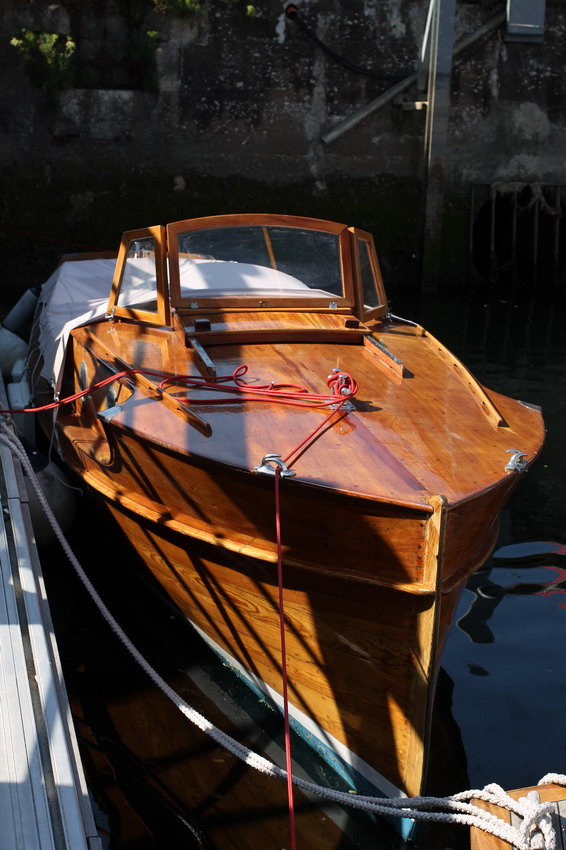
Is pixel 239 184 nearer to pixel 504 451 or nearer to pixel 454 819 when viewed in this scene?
pixel 504 451

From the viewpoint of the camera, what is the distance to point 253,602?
4078 mm

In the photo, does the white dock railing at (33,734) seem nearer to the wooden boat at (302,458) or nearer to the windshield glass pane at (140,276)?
the wooden boat at (302,458)

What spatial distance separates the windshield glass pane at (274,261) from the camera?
563cm

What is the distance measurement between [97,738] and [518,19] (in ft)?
42.8

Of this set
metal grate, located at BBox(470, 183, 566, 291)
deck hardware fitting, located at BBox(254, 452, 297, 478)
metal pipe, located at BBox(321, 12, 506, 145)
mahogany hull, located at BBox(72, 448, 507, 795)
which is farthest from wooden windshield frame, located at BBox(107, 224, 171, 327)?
metal grate, located at BBox(470, 183, 566, 291)

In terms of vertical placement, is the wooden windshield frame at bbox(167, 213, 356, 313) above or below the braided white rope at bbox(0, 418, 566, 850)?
above

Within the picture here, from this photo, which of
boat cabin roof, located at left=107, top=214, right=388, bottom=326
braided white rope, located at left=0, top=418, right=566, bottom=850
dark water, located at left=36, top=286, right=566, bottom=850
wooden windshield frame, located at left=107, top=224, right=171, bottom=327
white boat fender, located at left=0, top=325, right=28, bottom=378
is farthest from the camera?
white boat fender, located at left=0, top=325, right=28, bottom=378

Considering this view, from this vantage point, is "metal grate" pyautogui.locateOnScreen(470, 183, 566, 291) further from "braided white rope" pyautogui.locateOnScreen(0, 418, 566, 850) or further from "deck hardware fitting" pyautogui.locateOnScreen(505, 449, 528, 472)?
"braided white rope" pyautogui.locateOnScreen(0, 418, 566, 850)

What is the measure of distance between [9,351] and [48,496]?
Result: 2.51m

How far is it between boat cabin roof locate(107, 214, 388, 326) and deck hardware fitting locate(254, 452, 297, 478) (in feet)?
6.61

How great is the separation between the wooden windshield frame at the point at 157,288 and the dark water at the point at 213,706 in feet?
4.25

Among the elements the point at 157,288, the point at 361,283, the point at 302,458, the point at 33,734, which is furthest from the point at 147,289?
the point at 33,734

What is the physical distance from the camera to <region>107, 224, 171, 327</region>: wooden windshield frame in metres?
5.36

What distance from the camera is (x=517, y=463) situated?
3.97 meters
